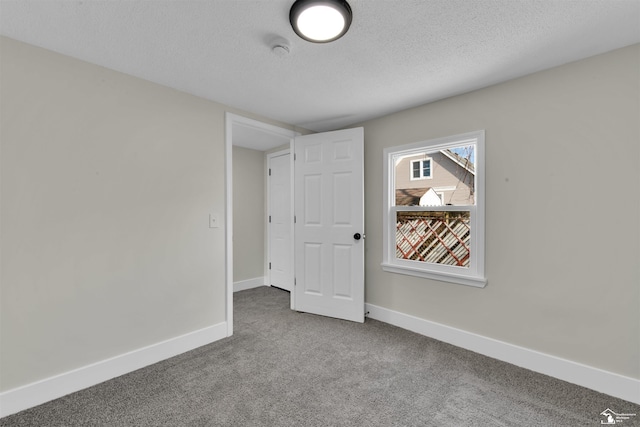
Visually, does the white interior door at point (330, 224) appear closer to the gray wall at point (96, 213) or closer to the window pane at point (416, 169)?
the window pane at point (416, 169)

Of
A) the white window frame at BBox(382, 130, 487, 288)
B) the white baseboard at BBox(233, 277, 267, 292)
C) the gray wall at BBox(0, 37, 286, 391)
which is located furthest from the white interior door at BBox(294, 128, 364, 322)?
the white baseboard at BBox(233, 277, 267, 292)

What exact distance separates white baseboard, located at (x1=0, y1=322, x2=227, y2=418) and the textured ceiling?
6.71 feet

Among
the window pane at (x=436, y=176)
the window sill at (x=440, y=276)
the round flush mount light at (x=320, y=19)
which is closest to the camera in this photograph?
the round flush mount light at (x=320, y=19)

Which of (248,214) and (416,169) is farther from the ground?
(416,169)

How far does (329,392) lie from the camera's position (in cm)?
180

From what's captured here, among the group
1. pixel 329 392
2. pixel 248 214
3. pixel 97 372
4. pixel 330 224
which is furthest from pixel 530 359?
pixel 248 214

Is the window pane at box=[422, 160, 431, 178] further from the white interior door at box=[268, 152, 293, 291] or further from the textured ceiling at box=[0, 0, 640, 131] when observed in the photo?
the white interior door at box=[268, 152, 293, 291]

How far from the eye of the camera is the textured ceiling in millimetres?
1407

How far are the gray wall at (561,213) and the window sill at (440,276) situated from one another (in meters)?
0.06

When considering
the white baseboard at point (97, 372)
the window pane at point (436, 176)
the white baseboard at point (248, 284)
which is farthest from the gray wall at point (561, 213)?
Answer: the white baseboard at point (248, 284)

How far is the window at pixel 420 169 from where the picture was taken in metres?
2.73

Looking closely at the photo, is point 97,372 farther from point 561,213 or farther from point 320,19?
point 561,213

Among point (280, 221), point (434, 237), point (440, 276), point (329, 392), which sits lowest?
point (329, 392)

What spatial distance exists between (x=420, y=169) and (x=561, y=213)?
3.79 ft
